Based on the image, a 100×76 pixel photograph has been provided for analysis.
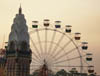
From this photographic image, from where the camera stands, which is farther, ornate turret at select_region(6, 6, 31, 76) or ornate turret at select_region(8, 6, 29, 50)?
ornate turret at select_region(8, 6, 29, 50)

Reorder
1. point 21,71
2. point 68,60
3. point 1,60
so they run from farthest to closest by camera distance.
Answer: point 1,60 → point 21,71 → point 68,60

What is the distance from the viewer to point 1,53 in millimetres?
174750

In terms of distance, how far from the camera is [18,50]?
156m

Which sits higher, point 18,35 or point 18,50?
point 18,35

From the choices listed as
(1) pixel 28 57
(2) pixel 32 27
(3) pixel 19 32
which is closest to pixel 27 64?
(1) pixel 28 57

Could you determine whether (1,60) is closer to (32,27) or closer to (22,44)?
(22,44)

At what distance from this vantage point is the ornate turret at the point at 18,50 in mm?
154375

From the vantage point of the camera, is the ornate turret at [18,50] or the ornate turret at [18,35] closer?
the ornate turret at [18,50]

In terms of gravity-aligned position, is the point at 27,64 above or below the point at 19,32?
below

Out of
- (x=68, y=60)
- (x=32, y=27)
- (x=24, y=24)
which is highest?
(x=24, y=24)

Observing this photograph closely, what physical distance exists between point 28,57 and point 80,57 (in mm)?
68027

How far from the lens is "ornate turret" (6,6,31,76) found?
15438cm

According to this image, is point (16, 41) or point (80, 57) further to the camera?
point (16, 41)

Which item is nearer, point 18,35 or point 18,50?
point 18,50
